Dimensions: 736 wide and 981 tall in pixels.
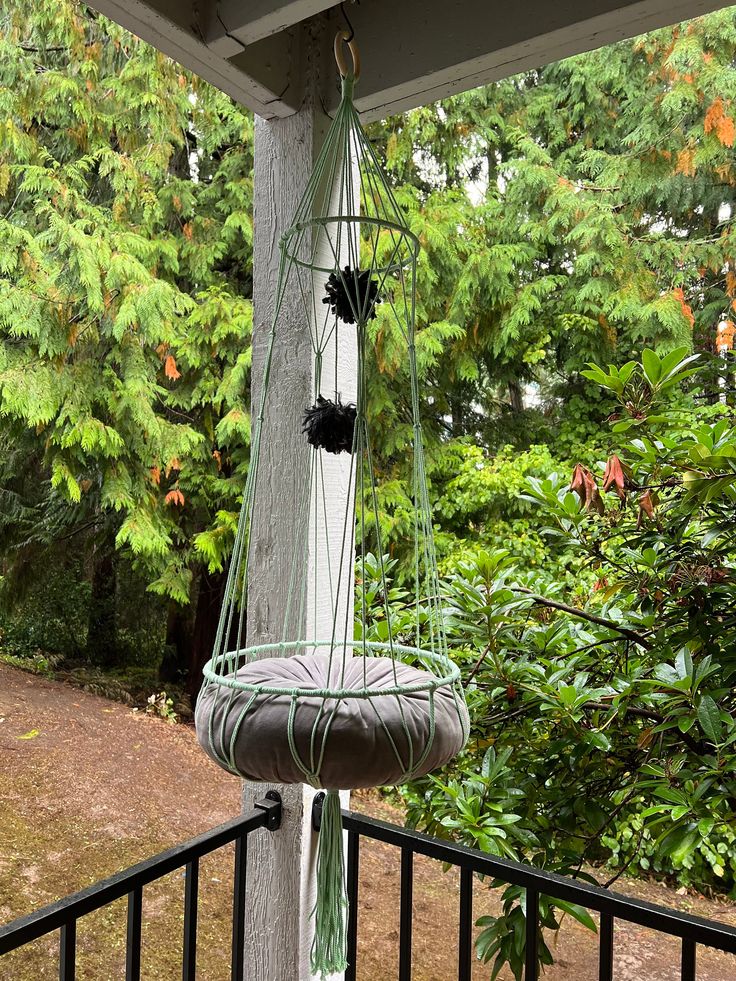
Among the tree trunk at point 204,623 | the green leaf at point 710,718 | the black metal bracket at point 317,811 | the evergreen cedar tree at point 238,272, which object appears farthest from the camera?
the tree trunk at point 204,623

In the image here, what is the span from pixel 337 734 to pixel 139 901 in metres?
0.49

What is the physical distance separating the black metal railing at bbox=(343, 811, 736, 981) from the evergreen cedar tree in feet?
9.87

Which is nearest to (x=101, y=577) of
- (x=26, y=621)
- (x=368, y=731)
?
(x=26, y=621)

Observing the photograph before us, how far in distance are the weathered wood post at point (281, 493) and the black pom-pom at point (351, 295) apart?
243mm

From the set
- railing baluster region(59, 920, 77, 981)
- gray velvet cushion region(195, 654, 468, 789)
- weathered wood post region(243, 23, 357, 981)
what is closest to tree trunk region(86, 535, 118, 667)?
weathered wood post region(243, 23, 357, 981)

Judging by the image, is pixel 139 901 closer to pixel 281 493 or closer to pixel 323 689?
pixel 323 689

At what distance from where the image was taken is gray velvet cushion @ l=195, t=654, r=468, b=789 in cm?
90

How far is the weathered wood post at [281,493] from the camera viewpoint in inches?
51.1

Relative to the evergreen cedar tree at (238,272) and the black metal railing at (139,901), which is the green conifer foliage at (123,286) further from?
the black metal railing at (139,901)

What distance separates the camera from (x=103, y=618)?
6.12 m

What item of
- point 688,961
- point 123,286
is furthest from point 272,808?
point 123,286

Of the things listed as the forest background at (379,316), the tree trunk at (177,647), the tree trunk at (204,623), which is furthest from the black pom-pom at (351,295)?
the tree trunk at (177,647)

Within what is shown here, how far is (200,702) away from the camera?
1021mm

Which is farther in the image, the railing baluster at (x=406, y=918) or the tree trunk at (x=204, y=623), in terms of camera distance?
the tree trunk at (x=204, y=623)
